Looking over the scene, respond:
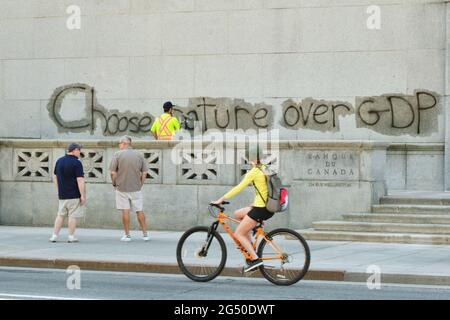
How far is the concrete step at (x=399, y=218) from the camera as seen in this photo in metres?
17.0

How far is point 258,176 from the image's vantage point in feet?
41.6

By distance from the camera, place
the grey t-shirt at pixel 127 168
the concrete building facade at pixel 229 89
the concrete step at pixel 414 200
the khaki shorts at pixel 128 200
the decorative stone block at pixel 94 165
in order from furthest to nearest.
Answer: the decorative stone block at pixel 94 165 < the concrete building facade at pixel 229 89 < the concrete step at pixel 414 200 < the khaki shorts at pixel 128 200 < the grey t-shirt at pixel 127 168

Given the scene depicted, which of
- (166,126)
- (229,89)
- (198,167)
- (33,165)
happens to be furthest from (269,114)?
(33,165)

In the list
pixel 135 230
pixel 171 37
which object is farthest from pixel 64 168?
pixel 171 37

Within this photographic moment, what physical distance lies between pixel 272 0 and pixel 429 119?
4.15 meters

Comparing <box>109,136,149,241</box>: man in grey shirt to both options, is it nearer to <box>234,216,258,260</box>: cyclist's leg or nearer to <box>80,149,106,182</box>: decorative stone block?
<box>80,149,106,182</box>: decorative stone block

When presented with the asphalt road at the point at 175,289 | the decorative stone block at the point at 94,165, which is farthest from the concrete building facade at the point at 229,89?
the asphalt road at the point at 175,289

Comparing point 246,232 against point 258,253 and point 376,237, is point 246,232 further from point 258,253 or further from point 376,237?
point 376,237

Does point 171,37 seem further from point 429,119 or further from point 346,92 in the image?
point 429,119

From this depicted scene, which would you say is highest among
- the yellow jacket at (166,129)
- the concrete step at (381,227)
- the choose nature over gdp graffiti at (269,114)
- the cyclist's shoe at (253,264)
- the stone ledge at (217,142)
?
the choose nature over gdp graffiti at (269,114)

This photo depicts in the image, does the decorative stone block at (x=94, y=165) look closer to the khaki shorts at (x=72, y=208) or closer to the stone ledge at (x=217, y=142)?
the stone ledge at (x=217, y=142)

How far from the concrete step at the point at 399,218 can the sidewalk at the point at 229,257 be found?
3.02 ft

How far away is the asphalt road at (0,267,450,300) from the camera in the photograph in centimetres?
1167

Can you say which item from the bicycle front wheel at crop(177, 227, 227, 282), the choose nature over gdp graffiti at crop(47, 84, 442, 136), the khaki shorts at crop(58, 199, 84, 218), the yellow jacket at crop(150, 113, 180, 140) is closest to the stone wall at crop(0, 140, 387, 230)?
the yellow jacket at crop(150, 113, 180, 140)
